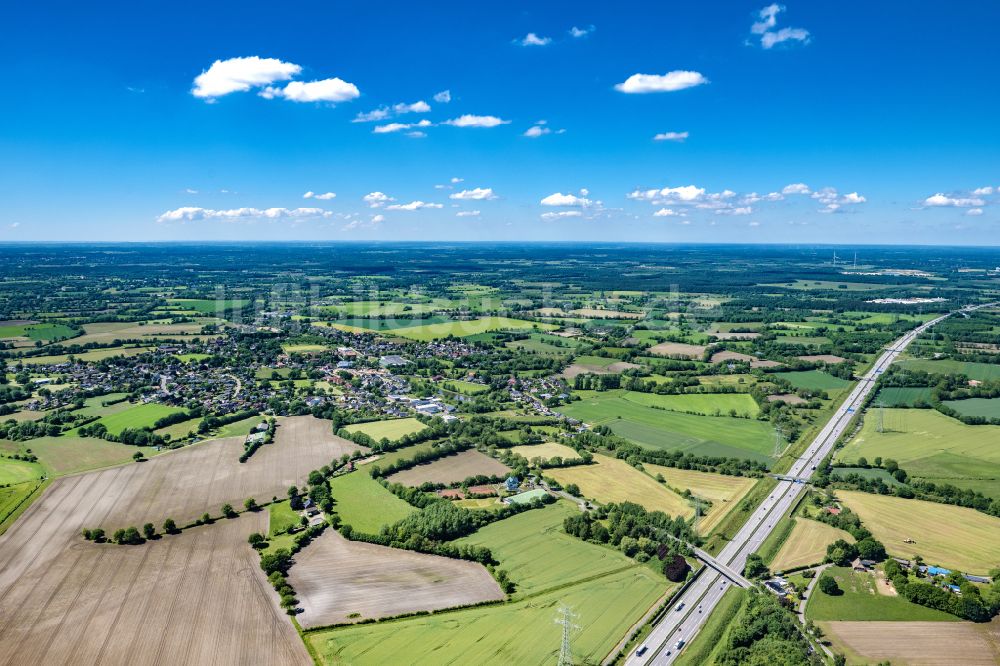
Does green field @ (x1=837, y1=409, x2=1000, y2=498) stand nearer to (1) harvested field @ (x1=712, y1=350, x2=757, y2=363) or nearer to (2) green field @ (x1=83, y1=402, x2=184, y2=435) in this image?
(1) harvested field @ (x1=712, y1=350, x2=757, y2=363)

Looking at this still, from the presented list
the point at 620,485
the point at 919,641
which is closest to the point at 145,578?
the point at 620,485

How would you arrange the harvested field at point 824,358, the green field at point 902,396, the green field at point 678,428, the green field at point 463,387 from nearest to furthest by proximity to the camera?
the green field at point 678,428 < the green field at point 902,396 < the green field at point 463,387 < the harvested field at point 824,358

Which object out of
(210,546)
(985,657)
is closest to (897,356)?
(985,657)

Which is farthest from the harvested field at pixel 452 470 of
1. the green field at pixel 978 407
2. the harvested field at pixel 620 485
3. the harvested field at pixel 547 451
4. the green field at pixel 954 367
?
the green field at pixel 954 367

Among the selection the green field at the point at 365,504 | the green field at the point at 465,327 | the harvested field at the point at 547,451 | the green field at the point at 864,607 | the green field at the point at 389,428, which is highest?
the green field at the point at 465,327

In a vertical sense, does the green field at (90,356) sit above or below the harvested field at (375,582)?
above

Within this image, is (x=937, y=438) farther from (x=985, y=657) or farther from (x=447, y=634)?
(x=447, y=634)

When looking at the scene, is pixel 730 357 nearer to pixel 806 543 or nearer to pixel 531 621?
pixel 806 543

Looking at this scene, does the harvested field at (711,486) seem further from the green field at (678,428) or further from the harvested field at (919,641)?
the harvested field at (919,641)
